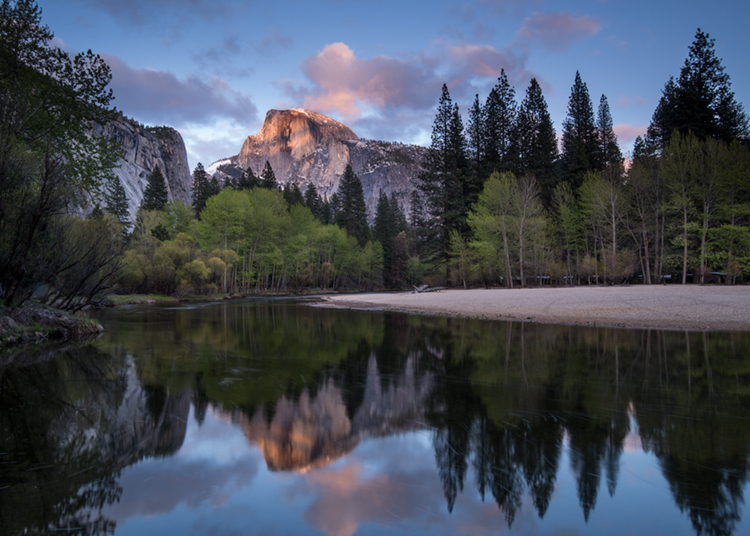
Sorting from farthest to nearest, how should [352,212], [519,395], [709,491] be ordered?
1. [352,212]
2. [519,395]
3. [709,491]

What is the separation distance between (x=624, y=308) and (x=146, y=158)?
11941cm

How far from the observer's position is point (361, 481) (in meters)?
3.59

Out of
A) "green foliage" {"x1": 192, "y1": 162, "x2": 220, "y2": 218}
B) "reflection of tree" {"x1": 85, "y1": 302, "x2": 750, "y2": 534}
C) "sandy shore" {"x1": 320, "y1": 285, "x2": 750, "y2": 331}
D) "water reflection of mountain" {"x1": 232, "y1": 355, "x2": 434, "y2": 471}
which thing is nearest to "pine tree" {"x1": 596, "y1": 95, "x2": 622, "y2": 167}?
"sandy shore" {"x1": 320, "y1": 285, "x2": 750, "y2": 331}

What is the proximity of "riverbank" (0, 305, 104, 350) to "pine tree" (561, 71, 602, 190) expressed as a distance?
40416mm

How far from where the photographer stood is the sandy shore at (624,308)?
13.2 metres

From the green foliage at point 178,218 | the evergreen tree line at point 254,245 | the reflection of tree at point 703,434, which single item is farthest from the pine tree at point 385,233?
the reflection of tree at point 703,434

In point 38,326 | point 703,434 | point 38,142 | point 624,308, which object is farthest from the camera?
point 624,308

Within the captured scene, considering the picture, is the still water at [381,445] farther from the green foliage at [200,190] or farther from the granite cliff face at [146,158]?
the granite cliff face at [146,158]

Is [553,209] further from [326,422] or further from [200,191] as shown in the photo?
[200,191]

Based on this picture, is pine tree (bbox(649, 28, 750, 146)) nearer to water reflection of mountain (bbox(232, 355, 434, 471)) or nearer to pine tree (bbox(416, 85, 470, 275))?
pine tree (bbox(416, 85, 470, 275))

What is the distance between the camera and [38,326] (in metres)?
12.1

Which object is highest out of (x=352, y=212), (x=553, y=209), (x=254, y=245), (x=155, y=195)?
(x=155, y=195)

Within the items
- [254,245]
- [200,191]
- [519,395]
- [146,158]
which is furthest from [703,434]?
[146,158]

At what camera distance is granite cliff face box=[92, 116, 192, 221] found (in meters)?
87.2
